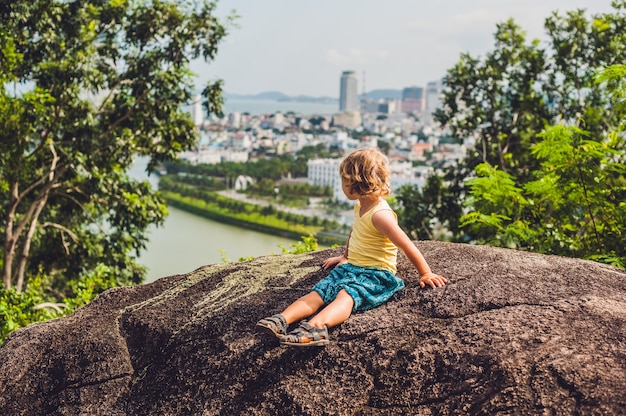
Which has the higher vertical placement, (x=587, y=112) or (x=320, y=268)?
(x=587, y=112)

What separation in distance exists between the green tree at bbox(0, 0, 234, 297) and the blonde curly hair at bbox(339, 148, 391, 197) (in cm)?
548

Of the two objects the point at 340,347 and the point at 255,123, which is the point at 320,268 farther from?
the point at 255,123

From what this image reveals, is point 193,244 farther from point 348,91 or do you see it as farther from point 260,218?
point 348,91

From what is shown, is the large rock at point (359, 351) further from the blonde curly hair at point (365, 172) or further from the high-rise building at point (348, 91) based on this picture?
the high-rise building at point (348, 91)

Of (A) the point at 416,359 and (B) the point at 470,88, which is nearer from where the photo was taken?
(A) the point at 416,359

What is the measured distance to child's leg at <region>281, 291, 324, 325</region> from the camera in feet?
8.91

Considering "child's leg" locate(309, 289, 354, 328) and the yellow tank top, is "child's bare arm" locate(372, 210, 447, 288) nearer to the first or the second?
the yellow tank top

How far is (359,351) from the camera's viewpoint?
258cm

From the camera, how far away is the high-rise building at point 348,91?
174m

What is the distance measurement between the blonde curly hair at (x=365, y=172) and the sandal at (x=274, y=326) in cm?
68

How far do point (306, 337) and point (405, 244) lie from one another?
0.63 m

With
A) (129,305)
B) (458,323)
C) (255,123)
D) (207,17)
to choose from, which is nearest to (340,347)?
(458,323)

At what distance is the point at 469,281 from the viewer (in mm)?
2898

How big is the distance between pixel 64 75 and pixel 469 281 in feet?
20.6
